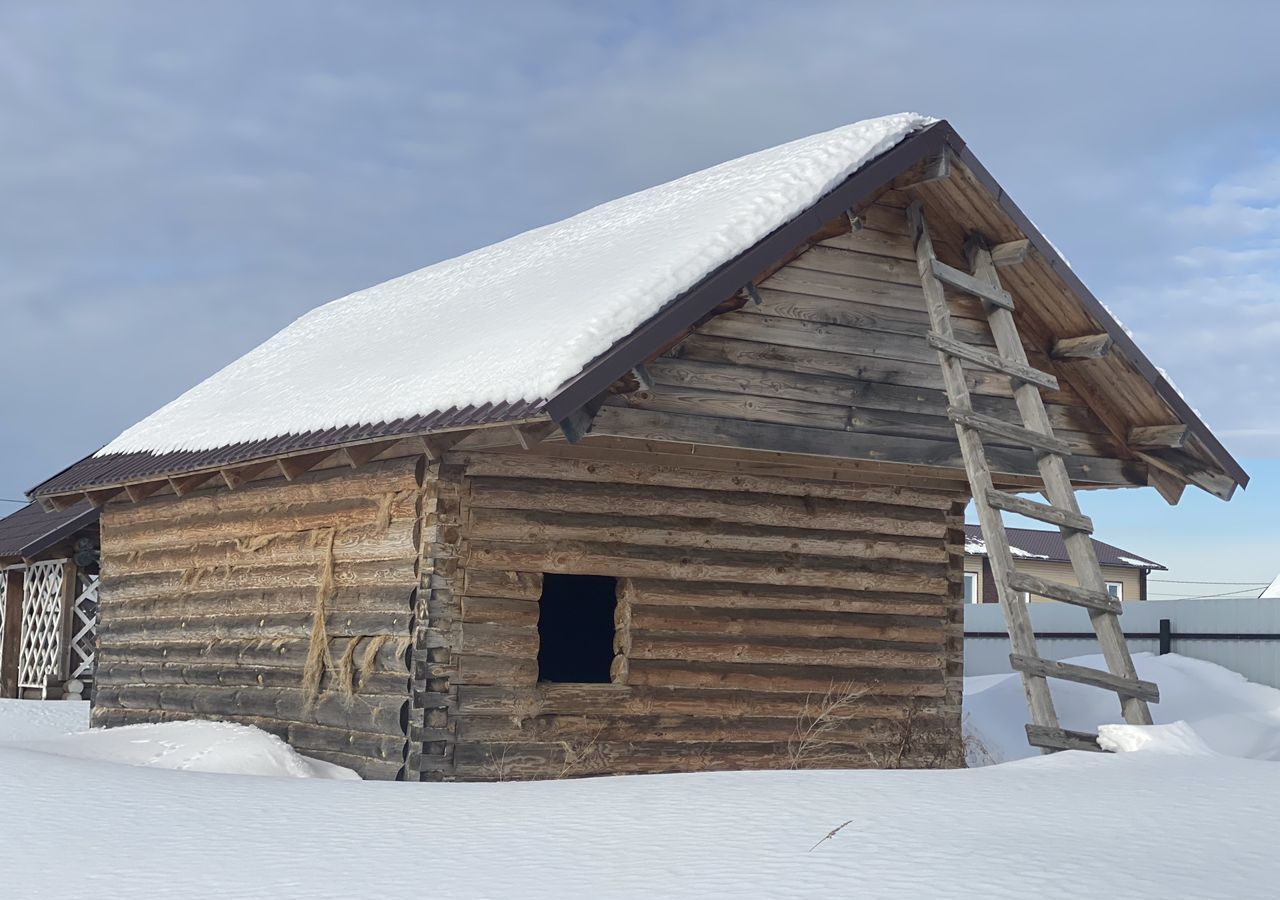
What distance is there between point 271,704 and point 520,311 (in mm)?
4176

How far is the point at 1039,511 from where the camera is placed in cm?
1117

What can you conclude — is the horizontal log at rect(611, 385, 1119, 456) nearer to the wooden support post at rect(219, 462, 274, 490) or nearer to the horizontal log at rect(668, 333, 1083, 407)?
the horizontal log at rect(668, 333, 1083, 407)

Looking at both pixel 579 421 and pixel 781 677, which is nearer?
pixel 579 421

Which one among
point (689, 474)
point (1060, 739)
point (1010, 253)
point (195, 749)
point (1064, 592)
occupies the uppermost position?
point (1010, 253)

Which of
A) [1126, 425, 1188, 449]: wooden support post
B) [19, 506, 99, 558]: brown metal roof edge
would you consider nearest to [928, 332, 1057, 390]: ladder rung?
[1126, 425, 1188, 449]: wooden support post

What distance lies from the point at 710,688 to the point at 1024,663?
8.45 ft

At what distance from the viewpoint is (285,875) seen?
671cm

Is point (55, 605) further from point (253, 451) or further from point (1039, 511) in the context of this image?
point (1039, 511)

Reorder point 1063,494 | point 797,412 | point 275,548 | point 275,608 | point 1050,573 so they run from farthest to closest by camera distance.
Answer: point 1050,573
point 275,548
point 275,608
point 1063,494
point 797,412

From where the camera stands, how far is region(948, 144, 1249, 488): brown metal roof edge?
11875 mm

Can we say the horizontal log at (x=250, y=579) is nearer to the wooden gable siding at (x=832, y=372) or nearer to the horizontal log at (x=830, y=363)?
the wooden gable siding at (x=832, y=372)

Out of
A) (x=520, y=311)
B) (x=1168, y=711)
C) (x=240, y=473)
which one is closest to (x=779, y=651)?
(x=520, y=311)

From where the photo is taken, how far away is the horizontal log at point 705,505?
11.2 m

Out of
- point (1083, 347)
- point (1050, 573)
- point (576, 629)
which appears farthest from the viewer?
point (1050, 573)
